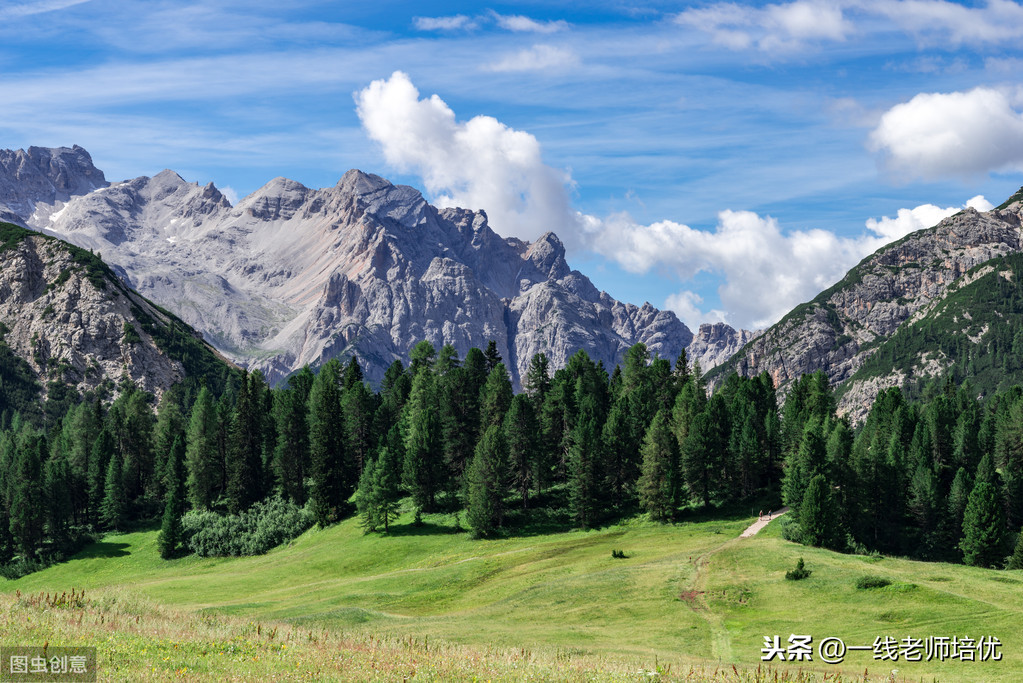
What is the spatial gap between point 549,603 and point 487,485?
4160 cm

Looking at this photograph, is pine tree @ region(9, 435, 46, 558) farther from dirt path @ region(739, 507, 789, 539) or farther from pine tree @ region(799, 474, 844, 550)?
pine tree @ region(799, 474, 844, 550)

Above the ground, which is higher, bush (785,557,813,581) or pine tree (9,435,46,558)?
pine tree (9,435,46,558)

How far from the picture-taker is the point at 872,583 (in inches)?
2314

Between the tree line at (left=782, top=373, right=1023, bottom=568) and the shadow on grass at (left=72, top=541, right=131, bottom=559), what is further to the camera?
the shadow on grass at (left=72, top=541, right=131, bottom=559)

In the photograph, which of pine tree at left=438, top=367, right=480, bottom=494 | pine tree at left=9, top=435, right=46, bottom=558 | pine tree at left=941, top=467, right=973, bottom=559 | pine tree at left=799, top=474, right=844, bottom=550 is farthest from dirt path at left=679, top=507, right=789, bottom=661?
pine tree at left=9, top=435, right=46, bottom=558

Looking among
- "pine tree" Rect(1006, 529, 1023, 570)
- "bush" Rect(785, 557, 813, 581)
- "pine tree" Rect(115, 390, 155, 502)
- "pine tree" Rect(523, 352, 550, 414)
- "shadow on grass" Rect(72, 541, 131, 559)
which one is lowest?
"pine tree" Rect(1006, 529, 1023, 570)

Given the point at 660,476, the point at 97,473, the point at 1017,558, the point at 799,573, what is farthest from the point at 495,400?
the point at 1017,558

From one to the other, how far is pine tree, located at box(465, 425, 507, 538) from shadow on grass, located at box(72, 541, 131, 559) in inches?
2217

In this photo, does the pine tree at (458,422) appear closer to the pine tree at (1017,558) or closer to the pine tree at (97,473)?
the pine tree at (97,473)

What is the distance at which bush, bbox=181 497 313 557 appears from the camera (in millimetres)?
115000

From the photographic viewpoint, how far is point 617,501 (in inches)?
4631

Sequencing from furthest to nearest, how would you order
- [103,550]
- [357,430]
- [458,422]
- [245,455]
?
1. [357,430]
2. [245,455]
3. [458,422]
4. [103,550]

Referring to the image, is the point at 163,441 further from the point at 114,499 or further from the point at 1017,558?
the point at 1017,558

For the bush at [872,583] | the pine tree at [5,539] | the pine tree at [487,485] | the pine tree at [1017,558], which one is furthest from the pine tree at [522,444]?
the pine tree at [5,539]
